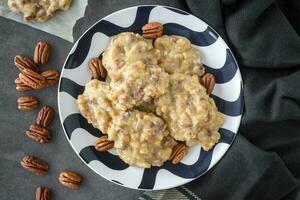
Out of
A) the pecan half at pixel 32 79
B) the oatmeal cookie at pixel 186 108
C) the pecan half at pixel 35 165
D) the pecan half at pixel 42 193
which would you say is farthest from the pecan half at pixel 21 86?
the oatmeal cookie at pixel 186 108

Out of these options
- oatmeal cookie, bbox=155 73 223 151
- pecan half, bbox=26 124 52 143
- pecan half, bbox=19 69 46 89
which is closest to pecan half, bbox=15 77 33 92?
pecan half, bbox=19 69 46 89

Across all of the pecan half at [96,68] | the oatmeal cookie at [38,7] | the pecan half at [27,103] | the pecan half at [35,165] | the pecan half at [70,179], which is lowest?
the pecan half at [70,179]

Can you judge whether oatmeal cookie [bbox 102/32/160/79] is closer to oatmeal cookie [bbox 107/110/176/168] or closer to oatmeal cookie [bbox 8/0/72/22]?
oatmeal cookie [bbox 107/110/176/168]

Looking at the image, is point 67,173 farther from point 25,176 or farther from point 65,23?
point 65,23

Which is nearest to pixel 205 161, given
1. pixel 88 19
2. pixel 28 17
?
pixel 88 19

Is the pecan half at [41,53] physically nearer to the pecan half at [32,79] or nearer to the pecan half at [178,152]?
the pecan half at [32,79]

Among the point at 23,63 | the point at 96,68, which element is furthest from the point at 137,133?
the point at 23,63

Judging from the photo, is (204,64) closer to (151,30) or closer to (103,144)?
(151,30)
